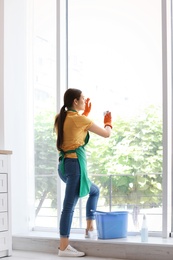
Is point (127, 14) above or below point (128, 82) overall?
above

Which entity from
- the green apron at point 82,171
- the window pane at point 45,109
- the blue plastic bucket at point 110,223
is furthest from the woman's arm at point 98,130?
the window pane at point 45,109

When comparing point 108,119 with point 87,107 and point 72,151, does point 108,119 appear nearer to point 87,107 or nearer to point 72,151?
point 87,107

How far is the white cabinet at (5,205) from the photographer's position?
3904mm

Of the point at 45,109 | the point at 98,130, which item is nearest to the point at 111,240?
the point at 98,130

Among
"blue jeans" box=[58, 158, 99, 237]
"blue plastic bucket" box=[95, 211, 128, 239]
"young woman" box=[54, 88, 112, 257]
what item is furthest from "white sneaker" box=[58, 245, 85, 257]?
"blue plastic bucket" box=[95, 211, 128, 239]

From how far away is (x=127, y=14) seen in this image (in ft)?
13.9

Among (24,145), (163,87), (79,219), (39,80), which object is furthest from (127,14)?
(79,219)

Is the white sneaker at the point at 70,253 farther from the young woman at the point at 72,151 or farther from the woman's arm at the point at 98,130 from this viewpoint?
the woman's arm at the point at 98,130

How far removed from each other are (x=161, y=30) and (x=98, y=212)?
1546mm

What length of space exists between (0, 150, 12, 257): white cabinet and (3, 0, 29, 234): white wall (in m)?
Result: 0.33

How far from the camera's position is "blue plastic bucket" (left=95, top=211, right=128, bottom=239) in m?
3.90

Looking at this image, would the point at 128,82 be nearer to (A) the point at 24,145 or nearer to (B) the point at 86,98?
(B) the point at 86,98

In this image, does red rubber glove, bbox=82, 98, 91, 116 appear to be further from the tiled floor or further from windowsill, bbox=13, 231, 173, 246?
the tiled floor

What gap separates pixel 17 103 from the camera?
446 centimetres
